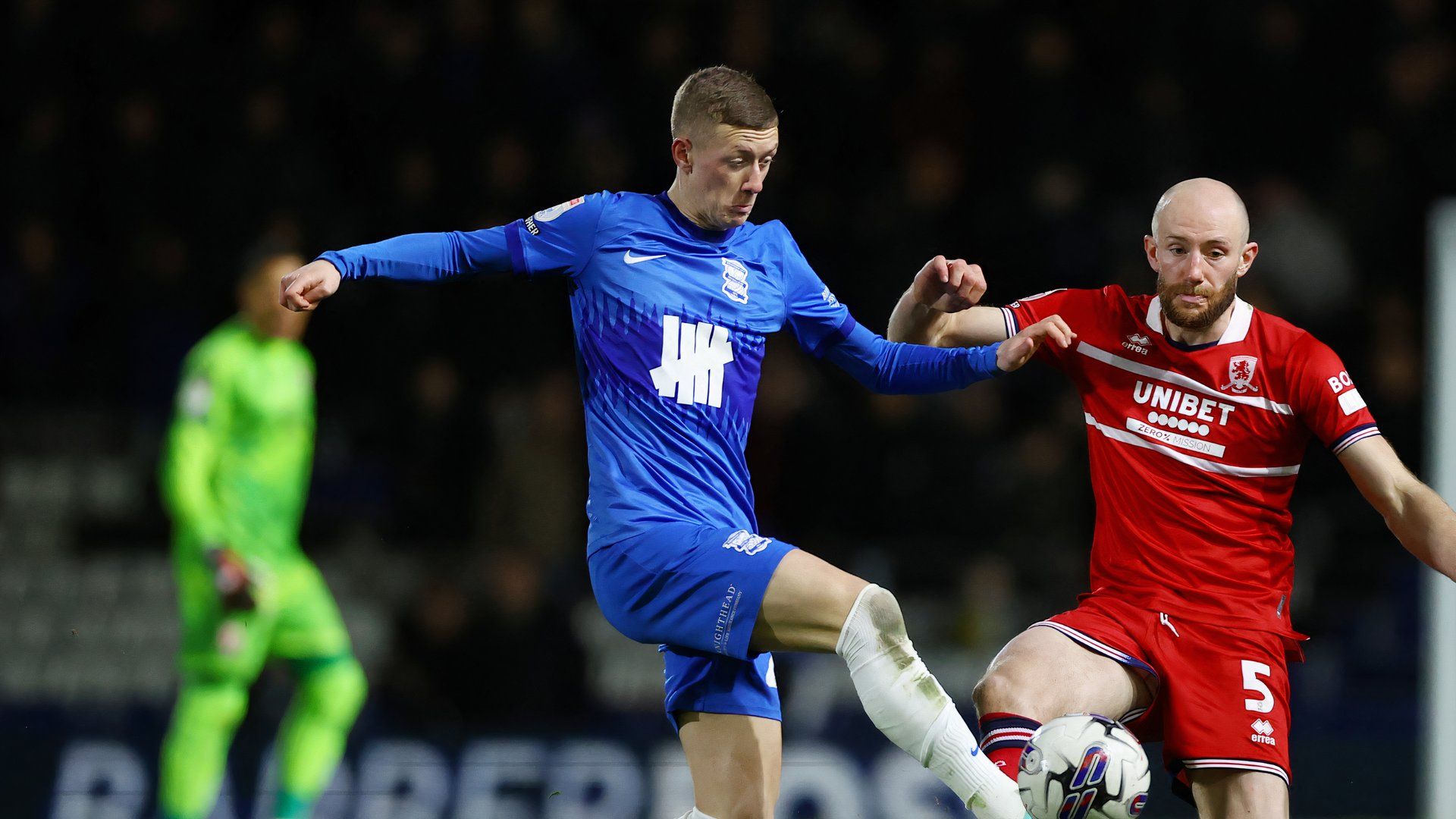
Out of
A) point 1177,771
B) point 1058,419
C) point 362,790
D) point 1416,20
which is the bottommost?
point 362,790

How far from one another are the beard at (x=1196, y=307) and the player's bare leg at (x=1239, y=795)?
1135 millimetres

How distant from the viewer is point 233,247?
8102mm

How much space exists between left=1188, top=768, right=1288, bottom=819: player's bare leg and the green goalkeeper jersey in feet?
13.5

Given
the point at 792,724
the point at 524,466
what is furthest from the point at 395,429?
the point at 792,724

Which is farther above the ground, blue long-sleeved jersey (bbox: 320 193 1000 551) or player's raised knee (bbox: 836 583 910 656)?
blue long-sleeved jersey (bbox: 320 193 1000 551)

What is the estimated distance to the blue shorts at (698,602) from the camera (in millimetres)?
3535

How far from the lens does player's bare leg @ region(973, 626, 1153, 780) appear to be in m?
3.88

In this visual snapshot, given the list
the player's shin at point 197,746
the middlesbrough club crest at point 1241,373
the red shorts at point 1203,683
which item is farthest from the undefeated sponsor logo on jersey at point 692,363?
the player's shin at point 197,746

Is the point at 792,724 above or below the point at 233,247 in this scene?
below

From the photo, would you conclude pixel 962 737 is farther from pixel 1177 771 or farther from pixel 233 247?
pixel 233 247

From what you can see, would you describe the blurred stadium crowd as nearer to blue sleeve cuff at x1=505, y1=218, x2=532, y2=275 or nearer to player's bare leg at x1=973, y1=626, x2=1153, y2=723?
player's bare leg at x1=973, y1=626, x2=1153, y2=723

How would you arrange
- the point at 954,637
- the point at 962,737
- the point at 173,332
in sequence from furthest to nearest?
1. the point at 173,332
2. the point at 954,637
3. the point at 962,737

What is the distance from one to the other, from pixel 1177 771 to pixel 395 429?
4.72 meters

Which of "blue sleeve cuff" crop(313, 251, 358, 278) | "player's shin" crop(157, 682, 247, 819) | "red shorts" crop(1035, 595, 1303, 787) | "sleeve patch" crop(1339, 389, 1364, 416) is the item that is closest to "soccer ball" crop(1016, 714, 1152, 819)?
"red shorts" crop(1035, 595, 1303, 787)
